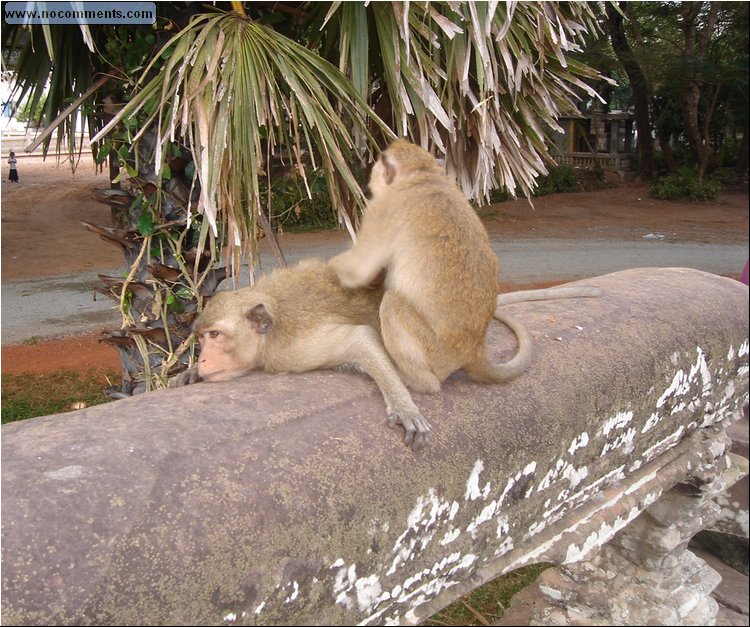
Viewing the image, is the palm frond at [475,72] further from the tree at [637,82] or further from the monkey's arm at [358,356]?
the tree at [637,82]

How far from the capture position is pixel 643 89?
977cm

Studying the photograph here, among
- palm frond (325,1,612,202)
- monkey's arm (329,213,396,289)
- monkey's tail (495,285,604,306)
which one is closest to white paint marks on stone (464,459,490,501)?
monkey's arm (329,213,396,289)

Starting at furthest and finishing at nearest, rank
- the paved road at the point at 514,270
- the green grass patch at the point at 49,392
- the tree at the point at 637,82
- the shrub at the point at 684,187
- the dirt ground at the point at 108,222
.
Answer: the dirt ground at the point at 108,222 → the shrub at the point at 684,187 → the paved road at the point at 514,270 → the tree at the point at 637,82 → the green grass patch at the point at 49,392

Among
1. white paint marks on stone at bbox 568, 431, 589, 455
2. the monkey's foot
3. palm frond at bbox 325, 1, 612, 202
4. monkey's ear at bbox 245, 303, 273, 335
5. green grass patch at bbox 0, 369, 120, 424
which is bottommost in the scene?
green grass patch at bbox 0, 369, 120, 424

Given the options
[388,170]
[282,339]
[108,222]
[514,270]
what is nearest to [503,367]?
[282,339]

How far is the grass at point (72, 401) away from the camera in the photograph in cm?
481

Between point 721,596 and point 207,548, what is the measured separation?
11.2 feet

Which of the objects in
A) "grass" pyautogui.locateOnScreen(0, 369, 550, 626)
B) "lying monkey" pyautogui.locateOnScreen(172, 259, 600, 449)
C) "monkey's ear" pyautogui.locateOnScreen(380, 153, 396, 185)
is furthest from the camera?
"grass" pyautogui.locateOnScreen(0, 369, 550, 626)

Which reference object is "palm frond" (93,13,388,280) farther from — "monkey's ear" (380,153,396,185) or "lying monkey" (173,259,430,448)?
"lying monkey" (173,259,430,448)

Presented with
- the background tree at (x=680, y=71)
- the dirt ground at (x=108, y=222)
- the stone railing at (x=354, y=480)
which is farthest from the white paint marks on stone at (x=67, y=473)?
the dirt ground at (x=108, y=222)

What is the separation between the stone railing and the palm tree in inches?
46.8

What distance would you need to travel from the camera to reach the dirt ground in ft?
41.2

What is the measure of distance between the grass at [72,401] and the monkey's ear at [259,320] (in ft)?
9.12

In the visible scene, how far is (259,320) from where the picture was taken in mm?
2643
